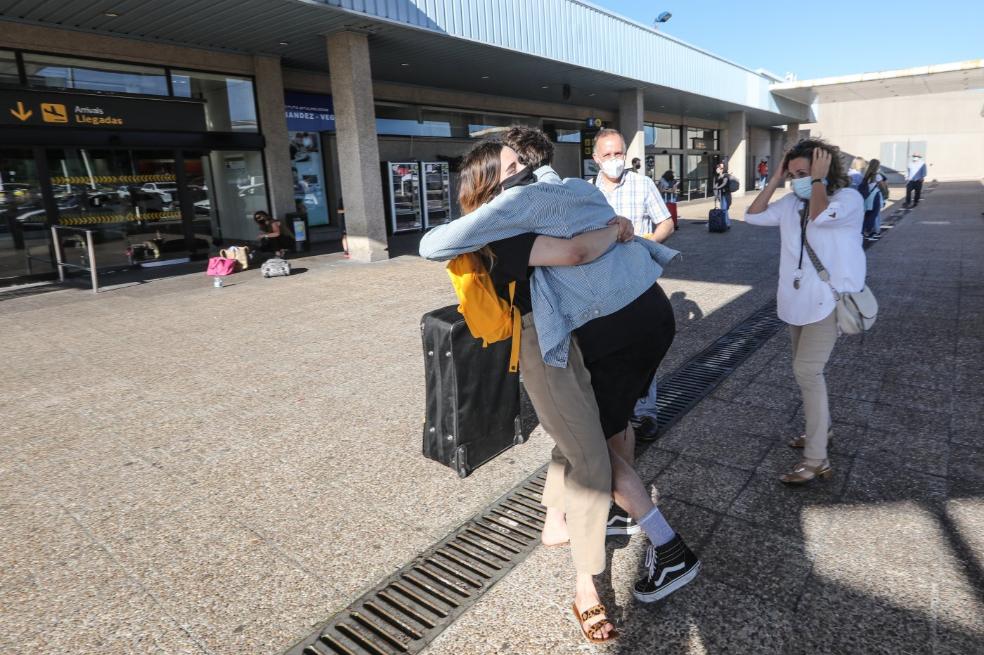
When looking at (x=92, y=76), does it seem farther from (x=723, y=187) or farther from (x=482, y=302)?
(x=723, y=187)

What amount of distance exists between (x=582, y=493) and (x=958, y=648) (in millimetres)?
1305

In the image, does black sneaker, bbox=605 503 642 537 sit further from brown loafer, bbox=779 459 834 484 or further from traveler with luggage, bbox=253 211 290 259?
traveler with luggage, bbox=253 211 290 259

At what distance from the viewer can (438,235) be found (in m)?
1.92

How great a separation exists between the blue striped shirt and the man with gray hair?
5.57ft

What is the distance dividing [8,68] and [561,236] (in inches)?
486

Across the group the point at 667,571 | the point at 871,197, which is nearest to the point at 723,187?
the point at 871,197

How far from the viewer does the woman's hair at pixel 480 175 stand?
202 centimetres

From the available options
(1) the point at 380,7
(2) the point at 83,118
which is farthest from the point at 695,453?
(2) the point at 83,118

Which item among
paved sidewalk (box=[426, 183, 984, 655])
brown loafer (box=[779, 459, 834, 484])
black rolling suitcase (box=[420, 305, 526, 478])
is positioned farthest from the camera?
black rolling suitcase (box=[420, 305, 526, 478])

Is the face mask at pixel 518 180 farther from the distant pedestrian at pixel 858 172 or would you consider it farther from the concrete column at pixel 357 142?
the concrete column at pixel 357 142

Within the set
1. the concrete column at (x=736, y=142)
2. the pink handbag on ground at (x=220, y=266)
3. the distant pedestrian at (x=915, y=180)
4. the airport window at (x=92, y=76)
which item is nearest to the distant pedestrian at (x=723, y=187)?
the distant pedestrian at (x=915, y=180)

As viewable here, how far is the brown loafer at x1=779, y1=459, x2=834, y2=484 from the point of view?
3.08m

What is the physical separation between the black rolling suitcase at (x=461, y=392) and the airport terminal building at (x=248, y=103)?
8.37 m

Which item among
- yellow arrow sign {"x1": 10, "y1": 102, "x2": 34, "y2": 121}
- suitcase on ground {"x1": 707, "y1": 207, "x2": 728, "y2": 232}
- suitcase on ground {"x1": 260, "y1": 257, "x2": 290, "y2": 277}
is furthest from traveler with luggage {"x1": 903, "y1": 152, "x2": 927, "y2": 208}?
yellow arrow sign {"x1": 10, "y1": 102, "x2": 34, "y2": 121}
